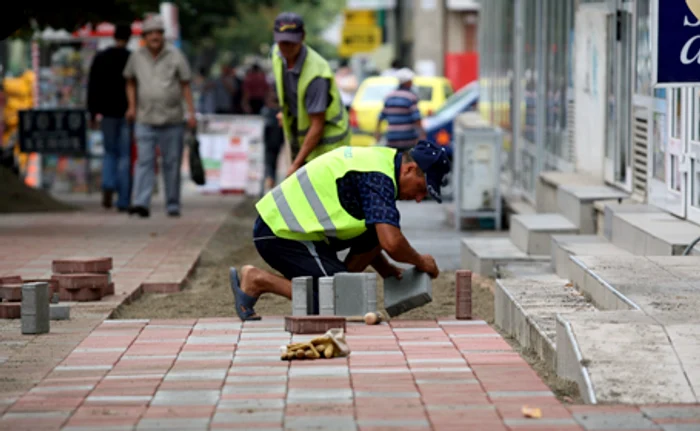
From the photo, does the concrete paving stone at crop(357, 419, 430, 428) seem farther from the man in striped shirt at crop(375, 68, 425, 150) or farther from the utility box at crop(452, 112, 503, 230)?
the man in striped shirt at crop(375, 68, 425, 150)

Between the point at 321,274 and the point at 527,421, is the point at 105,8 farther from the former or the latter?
the point at 527,421

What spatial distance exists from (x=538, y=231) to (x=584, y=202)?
49 cm

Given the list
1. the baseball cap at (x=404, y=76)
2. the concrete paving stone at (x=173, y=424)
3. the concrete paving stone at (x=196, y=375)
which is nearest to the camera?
the concrete paving stone at (x=173, y=424)

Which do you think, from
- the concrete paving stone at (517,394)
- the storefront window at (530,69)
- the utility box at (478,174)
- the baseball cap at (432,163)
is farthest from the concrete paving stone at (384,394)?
the storefront window at (530,69)

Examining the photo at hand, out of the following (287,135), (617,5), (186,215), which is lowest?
(186,215)

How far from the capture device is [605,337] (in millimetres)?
6488

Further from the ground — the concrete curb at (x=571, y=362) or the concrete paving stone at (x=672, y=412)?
the concrete curb at (x=571, y=362)

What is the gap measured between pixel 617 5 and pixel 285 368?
685cm

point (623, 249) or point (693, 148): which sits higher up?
point (693, 148)

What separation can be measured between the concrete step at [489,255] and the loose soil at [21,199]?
6.29 metres

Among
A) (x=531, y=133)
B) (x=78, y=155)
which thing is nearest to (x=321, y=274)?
(x=531, y=133)

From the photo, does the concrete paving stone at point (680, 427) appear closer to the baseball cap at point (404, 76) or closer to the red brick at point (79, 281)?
the red brick at point (79, 281)

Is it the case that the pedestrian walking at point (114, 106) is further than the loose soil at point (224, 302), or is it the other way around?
the pedestrian walking at point (114, 106)

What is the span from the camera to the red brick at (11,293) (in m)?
8.75
